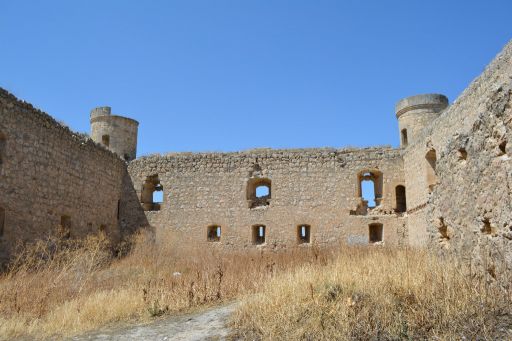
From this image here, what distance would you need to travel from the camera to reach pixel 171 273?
10906 mm

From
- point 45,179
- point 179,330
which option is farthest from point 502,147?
point 45,179

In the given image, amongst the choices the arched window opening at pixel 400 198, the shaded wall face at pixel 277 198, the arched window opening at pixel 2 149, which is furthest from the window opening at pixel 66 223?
the arched window opening at pixel 400 198

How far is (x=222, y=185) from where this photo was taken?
56.2ft

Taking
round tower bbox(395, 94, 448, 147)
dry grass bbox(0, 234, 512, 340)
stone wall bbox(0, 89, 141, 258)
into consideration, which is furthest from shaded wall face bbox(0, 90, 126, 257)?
round tower bbox(395, 94, 448, 147)

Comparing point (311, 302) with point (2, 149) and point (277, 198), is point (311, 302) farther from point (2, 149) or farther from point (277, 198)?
point (277, 198)

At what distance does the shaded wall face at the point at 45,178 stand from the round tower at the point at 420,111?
1150 centimetres

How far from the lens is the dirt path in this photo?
518 cm

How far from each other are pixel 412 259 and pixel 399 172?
10143 mm

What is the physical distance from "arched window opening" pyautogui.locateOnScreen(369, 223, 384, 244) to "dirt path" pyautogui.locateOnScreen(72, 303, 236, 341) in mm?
11148

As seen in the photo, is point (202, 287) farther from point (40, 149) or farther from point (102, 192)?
point (102, 192)

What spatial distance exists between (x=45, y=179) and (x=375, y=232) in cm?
Result: 1124

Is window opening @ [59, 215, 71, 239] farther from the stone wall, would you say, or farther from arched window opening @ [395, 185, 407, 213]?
arched window opening @ [395, 185, 407, 213]

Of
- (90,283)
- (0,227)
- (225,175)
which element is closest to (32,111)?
(0,227)

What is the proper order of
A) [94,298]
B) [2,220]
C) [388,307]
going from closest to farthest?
[388,307] → [94,298] → [2,220]
